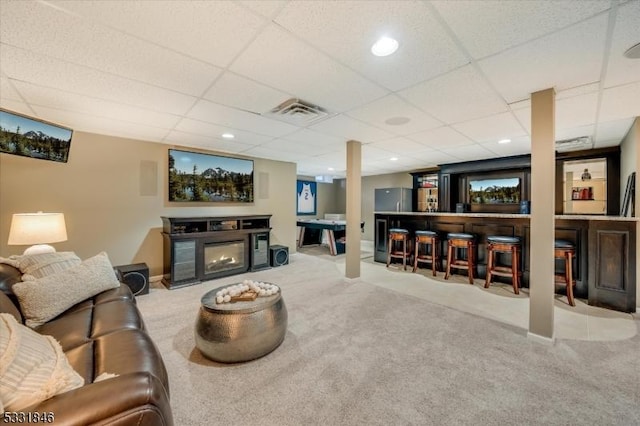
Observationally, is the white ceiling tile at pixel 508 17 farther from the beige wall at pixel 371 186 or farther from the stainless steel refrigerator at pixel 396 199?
the beige wall at pixel 371 186

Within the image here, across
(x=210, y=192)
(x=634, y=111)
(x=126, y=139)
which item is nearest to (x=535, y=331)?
(x=634, y=111)

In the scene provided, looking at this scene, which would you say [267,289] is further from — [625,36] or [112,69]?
[625,36]

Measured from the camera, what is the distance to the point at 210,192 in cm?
504

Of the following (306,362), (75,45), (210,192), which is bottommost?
(306,362)

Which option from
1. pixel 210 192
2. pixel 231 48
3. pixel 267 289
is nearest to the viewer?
pixel 231 48

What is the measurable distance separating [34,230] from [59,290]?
4.76 feet

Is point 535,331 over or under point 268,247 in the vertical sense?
under

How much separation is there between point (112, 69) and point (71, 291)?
1.78 m

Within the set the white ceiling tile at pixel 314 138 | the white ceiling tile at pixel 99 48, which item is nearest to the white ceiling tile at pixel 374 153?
the white ceiling tile at pixel 314 138

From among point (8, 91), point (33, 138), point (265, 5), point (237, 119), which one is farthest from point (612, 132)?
point (33, 138)

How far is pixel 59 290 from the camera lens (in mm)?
1939

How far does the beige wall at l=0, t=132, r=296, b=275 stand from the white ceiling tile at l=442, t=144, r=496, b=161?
4.98 metres

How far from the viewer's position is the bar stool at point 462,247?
429 centimetres

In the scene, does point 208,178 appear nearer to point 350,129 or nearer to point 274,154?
point 274,154
